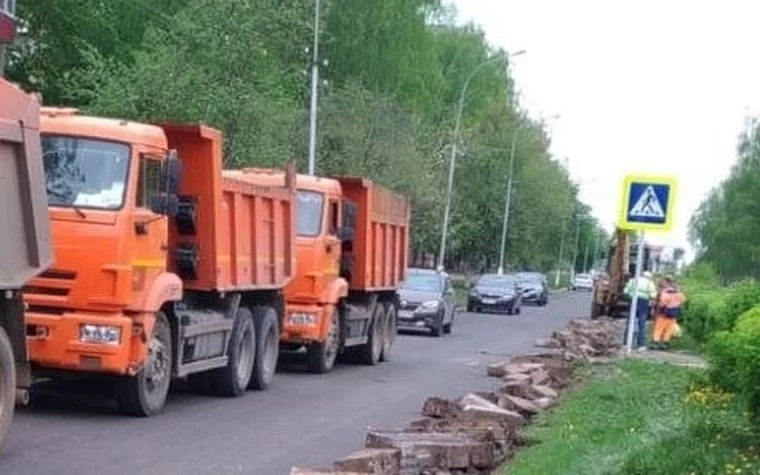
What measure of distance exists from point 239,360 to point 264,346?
43.4 inches

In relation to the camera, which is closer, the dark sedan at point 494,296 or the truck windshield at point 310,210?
the truck windshield at point 310,210

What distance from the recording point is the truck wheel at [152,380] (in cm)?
1407

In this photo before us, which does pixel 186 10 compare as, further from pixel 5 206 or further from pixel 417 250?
pixel 417 250

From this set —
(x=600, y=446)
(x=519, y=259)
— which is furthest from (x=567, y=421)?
(x=519, y=259)

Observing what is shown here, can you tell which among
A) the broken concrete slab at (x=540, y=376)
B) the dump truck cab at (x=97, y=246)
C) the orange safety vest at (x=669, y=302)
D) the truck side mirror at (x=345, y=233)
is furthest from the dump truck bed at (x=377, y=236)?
the dump truck cab at (x=97, y=246)

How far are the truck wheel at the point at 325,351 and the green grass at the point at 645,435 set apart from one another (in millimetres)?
5174

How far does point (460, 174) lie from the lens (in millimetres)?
72938

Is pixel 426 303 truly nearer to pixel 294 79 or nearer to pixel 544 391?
pixel 294 79

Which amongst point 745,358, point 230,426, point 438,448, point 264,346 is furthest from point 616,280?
point 745,358

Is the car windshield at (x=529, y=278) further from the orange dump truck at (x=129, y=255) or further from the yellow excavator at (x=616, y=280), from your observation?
the orange dump truck at (x=129, y=255)

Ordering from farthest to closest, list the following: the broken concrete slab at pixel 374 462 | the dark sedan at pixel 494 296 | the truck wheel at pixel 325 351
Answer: the dark sedan at pixel 494 296, the truck wheel at pixel 325 351, the broken concrete slab at pixel 374 462

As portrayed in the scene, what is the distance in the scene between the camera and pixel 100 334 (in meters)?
13.3

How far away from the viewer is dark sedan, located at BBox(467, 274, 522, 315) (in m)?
53.3

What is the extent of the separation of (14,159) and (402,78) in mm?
37841
